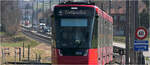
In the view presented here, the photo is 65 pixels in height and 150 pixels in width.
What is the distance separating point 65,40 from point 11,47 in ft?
52.9

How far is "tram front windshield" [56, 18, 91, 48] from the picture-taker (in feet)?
50.1

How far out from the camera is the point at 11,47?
101 ft

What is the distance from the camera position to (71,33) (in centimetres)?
1526

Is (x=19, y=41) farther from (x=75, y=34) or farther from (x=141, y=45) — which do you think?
(x=75, y=34)

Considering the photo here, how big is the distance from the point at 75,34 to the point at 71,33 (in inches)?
6.5

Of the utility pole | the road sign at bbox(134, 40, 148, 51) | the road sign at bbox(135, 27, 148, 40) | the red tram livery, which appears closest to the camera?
the red tram livery

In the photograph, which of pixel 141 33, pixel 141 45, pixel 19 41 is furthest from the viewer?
pixel 19 41

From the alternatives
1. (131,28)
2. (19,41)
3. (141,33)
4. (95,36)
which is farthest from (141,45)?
(19,41)

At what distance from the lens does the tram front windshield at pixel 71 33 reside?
50.1 ft

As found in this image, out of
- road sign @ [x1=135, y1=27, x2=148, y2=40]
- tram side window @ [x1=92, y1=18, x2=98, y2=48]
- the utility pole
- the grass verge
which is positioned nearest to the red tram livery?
tram side window @ [x1=92, y1=18, x2=98, y2=48]

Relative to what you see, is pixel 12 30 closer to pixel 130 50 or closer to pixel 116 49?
pixel 116 49

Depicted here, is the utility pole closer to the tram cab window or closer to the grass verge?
the grass verge

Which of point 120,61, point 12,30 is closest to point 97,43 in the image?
point 120,61

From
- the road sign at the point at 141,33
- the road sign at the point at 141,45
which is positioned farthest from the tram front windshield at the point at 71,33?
the road sign at the point at 141,33
